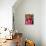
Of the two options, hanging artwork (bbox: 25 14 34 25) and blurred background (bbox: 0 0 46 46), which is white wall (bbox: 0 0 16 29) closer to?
blurred background (bbox: 0 0 46 46)

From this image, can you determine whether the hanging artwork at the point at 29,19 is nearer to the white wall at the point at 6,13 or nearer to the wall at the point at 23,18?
the wall at the point at 23,18

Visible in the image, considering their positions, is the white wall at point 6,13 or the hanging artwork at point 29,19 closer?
the white wall at point 6,13

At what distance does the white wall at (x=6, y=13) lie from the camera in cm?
349

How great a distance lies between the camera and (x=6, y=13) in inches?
138

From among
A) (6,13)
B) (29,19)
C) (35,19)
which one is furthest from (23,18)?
(6,13)

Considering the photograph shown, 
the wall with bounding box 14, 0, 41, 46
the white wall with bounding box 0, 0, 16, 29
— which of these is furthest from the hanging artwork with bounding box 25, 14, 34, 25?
the white wall with bounding box 0, 0, 16, 29

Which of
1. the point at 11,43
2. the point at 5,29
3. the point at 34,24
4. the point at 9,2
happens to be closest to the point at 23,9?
the point at 34,24

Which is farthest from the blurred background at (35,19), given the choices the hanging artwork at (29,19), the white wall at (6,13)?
the white wall at (6,13)

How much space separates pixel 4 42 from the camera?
9.20ft

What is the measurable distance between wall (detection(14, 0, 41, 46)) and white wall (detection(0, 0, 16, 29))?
31.4 inches

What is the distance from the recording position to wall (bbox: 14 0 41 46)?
433 centimetres

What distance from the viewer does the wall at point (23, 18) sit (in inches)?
170

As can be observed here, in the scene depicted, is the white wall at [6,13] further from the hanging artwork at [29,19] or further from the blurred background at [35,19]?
the hanging artwork at [29,19]

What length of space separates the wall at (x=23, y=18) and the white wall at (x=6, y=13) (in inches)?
31.4
